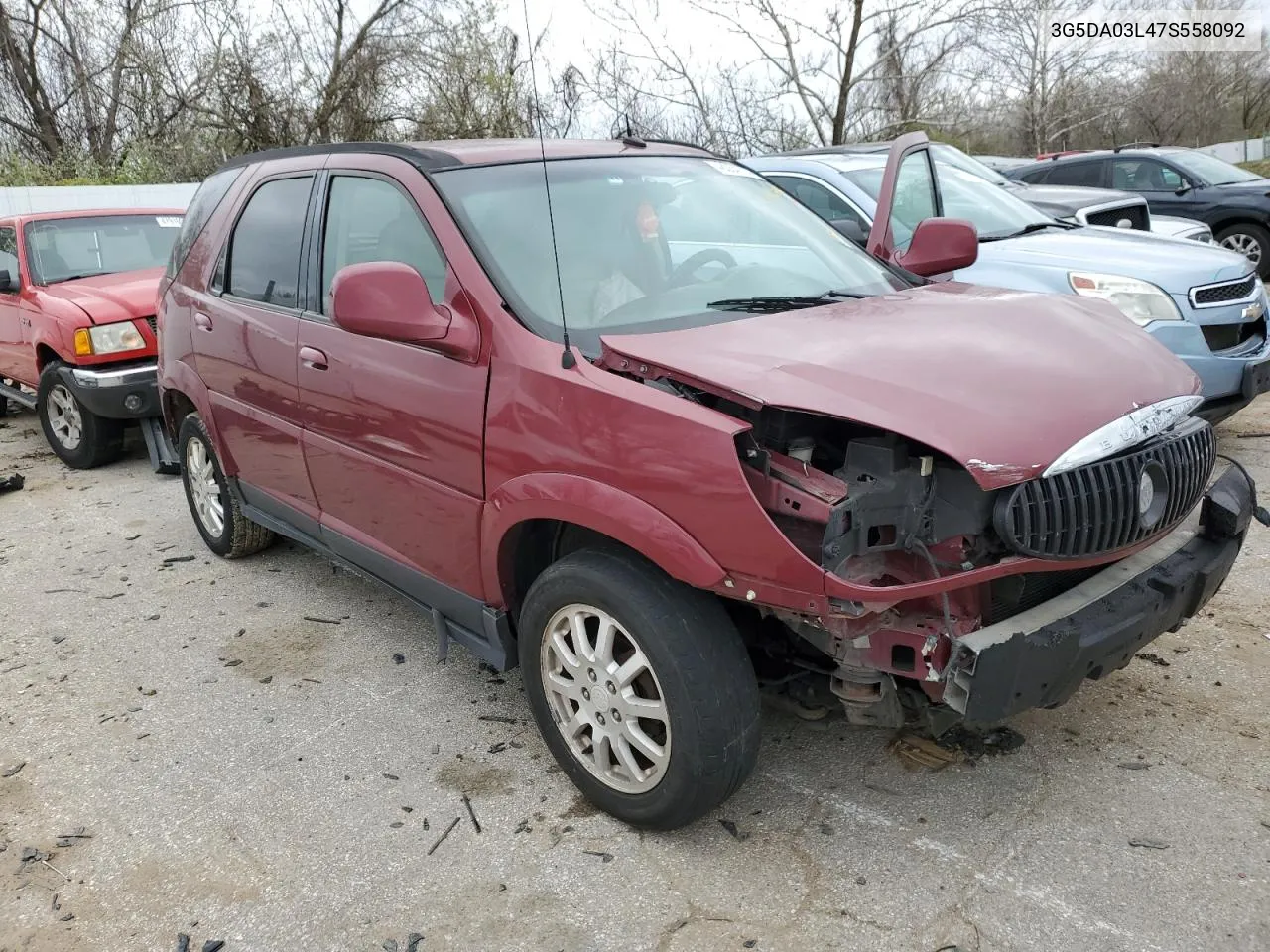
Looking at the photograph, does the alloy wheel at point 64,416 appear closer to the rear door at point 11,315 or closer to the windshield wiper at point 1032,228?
the rear door at point 11,315

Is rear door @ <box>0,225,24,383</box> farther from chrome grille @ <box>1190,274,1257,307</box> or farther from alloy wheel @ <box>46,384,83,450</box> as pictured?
chrome grille @ <box>1190,274,1257,307</box>

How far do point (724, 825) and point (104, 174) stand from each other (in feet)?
70.6

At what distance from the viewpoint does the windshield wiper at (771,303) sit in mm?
3035

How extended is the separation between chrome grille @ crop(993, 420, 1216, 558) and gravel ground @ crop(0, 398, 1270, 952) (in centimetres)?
85

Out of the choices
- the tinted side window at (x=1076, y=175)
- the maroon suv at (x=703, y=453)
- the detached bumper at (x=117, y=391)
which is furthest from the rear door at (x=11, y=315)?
the tinted side window at (x=1076, y=175)

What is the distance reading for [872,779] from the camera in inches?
118

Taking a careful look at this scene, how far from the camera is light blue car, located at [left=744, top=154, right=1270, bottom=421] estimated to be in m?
5.01

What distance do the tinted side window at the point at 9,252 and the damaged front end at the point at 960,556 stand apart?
727 cm

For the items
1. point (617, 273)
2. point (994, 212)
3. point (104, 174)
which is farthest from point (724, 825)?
point (104, 174)

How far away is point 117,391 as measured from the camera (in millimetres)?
6688

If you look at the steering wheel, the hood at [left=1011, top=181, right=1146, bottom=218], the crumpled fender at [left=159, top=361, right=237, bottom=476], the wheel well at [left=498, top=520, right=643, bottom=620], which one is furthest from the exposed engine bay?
the hood at [left=1011, top=181, right=1146, bottom=218]

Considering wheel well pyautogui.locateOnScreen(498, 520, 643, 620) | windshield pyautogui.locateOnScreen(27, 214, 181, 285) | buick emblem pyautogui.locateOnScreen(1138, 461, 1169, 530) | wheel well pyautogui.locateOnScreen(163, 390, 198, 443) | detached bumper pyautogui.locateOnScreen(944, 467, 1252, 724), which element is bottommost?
detached bumper pyautogui.locateOnScreen(944, 467, 1252, 724)

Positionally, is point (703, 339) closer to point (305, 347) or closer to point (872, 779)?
point (872, 779)

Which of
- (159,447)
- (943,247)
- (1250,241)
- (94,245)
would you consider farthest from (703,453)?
(1250,241)
